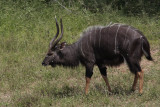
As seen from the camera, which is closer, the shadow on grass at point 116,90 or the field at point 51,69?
the field at point 51,69

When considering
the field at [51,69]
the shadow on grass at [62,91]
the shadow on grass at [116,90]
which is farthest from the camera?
the shadow on grass at [62,91]

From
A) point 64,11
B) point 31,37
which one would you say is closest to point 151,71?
point 31,37

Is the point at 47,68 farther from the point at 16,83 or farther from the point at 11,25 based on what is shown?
the point at 11,25

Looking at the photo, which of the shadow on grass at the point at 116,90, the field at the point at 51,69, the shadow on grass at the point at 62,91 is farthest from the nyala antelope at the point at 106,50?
the field at the point at 51,69

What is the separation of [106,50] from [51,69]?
6.61 feet

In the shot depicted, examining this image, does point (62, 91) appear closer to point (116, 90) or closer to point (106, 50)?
point (116, 90)

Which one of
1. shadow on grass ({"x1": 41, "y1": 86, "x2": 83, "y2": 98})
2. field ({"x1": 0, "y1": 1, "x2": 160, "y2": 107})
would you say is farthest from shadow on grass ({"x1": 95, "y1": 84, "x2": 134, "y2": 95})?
shadow on grass ({"x1": 41, "y1": 86, "x2": 83, "y2": 98})

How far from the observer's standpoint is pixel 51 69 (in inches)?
316

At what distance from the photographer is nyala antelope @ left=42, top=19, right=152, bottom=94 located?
244 inches

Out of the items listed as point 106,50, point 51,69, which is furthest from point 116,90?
point 51,69

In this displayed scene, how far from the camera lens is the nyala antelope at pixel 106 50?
6207 millimetres

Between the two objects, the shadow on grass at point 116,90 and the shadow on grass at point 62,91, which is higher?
the shadow on grass at point 116,90

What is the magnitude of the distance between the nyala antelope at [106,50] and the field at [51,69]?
1.42 ft

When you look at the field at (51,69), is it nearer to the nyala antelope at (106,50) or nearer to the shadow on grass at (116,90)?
the shadow on grass at (116,90)
